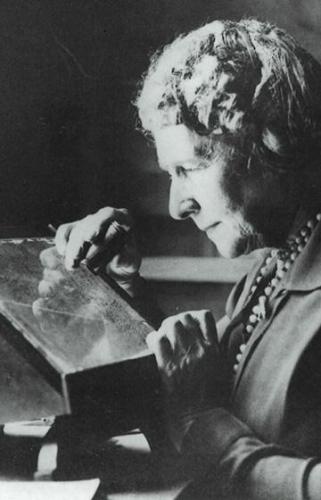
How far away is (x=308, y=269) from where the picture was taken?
26.4 inches

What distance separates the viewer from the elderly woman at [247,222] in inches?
24.9

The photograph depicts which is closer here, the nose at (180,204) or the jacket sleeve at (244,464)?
the jacket sleeve at (244,464)

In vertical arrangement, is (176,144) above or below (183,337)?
above

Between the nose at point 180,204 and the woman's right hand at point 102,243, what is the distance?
8cm

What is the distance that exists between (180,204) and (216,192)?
60 mm

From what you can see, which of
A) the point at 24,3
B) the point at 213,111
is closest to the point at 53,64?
the point at 24,3

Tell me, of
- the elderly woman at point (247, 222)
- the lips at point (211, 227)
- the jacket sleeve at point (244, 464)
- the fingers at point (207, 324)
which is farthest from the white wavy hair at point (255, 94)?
the jacket sleeve at point (244, 464)

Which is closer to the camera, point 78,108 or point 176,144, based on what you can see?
point 176,144

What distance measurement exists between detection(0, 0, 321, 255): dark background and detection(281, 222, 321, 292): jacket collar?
0.13 m

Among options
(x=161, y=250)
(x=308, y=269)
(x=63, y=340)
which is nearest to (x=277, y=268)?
(x=308, y=269)

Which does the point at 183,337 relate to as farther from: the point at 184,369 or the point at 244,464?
the point at 244,464

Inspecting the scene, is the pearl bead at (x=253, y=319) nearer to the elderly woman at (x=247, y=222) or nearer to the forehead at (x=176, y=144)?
the elderly woman at (x=247, y=222)

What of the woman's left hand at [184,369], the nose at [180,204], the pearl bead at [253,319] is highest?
the nose at [180,204]

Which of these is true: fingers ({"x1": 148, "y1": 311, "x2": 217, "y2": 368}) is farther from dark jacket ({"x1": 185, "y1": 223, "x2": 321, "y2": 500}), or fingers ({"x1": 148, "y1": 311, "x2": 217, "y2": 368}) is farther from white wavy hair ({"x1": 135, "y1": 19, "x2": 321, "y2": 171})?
white wavy hair ({"x1": 135, "y1": 19, "x2": 321, "y2": 171})
